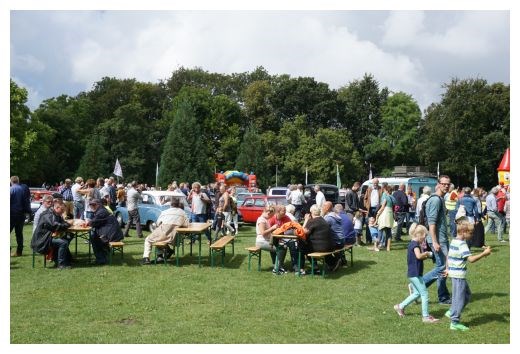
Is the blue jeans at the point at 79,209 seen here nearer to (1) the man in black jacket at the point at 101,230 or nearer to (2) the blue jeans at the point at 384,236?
(1) the man in black jacket at the point at 101,230

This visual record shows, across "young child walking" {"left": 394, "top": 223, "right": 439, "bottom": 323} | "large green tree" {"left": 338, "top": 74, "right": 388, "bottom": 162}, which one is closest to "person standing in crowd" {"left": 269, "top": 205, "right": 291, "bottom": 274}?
"young child walking" {"left": 394, "top": 223, "right": 439, "bottom": 323}

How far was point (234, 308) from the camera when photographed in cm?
879

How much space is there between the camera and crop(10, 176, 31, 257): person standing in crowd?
1374 centimetres

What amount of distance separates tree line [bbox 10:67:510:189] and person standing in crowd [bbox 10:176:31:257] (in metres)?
34.3

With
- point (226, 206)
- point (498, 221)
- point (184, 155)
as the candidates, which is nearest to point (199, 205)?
point (226, 206)

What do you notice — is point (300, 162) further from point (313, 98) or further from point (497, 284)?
point (497, 284)

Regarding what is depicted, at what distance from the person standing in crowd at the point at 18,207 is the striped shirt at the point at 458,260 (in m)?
10.2

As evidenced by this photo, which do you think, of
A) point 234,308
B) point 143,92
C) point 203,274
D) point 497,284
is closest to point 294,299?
point 234,308

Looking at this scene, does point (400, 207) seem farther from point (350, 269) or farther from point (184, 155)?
point (184, 155)

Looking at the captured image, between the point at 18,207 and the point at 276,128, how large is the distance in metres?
49.0

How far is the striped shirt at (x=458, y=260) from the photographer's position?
759 cm

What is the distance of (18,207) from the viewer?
13836 millimetres

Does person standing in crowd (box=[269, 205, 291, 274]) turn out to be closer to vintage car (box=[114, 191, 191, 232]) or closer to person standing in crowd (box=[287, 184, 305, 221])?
person standing in crowd (box=[287, 184, 305, 221])

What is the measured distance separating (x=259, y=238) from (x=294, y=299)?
2.92 metres
